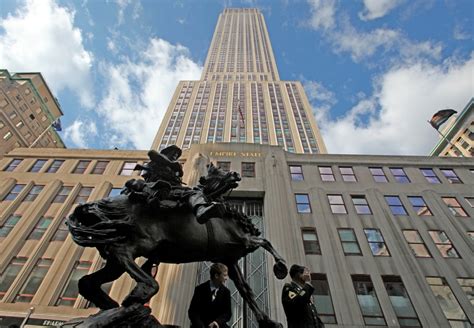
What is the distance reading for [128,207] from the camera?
150 inches

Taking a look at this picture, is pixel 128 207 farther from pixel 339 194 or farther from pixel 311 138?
pixel 311 138

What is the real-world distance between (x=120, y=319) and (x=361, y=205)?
72.5 ft

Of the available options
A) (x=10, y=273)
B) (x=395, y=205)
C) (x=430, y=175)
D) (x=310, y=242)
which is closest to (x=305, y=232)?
(x=310, y=242)

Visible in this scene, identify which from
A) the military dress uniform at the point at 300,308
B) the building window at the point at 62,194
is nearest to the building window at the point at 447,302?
the military dress uniform at the point at 300,308

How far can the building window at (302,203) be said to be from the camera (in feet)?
69.4

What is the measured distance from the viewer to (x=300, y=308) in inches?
159

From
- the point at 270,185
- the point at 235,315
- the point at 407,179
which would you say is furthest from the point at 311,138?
the point at 235,315

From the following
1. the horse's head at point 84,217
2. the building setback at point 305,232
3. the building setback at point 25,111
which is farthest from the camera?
the building setback at point 25,111

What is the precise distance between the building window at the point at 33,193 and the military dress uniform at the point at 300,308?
87.5 ft

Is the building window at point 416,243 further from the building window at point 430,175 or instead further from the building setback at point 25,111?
the building setback at point 25,111

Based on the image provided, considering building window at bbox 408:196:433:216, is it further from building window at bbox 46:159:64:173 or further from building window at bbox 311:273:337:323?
building window at bbox 46:159:64:173

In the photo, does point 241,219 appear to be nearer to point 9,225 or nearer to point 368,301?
point 368,301

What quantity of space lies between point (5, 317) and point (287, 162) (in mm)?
22952

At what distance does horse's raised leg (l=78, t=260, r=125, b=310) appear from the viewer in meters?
3.50
